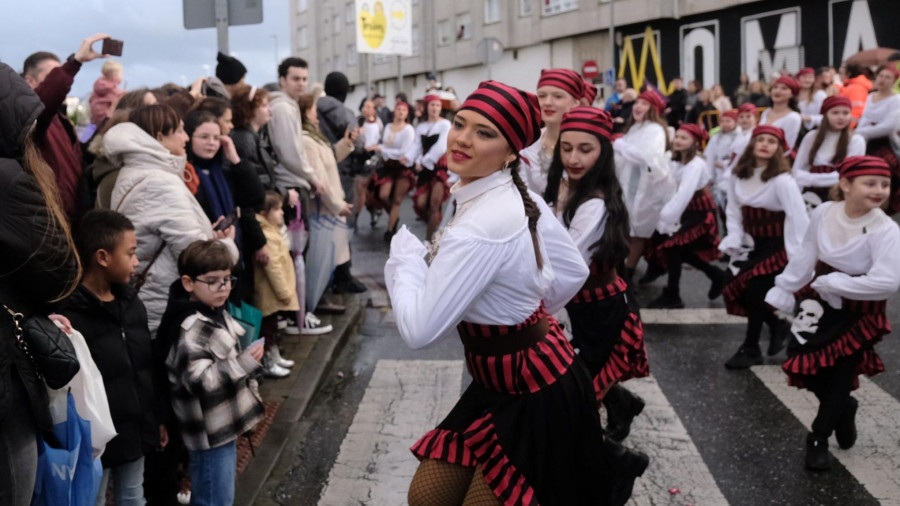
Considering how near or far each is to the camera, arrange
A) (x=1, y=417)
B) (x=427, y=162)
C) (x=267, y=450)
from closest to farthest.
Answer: (x=1, y=417) < (x=267, y=450) < (x=427, y=162)

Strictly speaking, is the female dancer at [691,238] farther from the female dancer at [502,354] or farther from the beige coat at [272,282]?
the female dancer at [502,354]

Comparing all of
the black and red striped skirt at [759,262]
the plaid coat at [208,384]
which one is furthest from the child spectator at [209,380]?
the black and red striped skirt at [759,262]

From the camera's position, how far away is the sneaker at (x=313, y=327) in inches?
298

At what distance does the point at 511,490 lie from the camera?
2928mm

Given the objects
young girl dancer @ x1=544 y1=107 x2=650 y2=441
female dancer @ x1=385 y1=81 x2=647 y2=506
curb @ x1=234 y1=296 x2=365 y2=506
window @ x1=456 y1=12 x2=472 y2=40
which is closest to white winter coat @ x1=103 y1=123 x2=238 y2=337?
curb @ x1=234 y1=296 x2=365 y2=506

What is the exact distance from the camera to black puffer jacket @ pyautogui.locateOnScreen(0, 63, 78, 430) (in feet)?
7.66

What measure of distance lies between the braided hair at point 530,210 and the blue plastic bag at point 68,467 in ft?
4.85

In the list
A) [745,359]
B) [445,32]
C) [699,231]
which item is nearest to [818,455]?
[745,359]

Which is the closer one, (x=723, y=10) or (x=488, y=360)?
(x=488, y=360)

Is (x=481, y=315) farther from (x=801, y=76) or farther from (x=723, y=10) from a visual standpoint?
(x=723, y=10)

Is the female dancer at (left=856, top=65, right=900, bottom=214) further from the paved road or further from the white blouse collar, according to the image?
the white blouse collar

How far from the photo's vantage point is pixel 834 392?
4.98 metres

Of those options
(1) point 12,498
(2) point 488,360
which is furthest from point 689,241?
(1) point 12,498

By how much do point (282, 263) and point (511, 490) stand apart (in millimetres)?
3695
